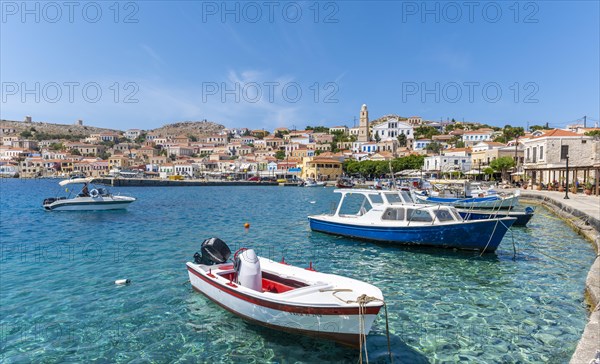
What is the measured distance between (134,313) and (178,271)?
12.5 feet

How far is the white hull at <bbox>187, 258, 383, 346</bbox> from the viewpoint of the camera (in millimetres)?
6855

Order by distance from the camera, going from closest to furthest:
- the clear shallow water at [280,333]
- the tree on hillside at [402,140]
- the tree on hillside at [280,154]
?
the clear shallow water at [280,333], the tree on hillside at [402,140], the tree on hillside at [280,154]

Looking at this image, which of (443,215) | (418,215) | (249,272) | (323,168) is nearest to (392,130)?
(323,168)

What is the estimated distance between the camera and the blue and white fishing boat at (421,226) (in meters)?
15.0

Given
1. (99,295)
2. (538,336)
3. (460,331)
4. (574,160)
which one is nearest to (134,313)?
(99,295)

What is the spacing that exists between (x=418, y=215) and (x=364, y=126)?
152m

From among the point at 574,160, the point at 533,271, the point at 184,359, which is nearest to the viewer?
the point at 184,359

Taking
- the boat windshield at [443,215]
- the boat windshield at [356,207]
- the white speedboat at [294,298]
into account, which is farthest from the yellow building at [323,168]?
the white speedboat at [294,298]

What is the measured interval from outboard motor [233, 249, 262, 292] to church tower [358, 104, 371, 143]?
15348 cm

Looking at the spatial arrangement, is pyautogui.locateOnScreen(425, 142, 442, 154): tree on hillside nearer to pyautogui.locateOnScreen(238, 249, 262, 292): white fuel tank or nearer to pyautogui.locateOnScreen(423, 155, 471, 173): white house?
pyautogui.locateOnScreen(423, 155, 471, 173): white house

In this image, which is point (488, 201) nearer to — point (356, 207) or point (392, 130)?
point (356, 207)

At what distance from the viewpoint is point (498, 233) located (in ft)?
49.0

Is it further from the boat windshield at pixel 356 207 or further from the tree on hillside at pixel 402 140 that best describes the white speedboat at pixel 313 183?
the tree on hillside at pixel 402 140

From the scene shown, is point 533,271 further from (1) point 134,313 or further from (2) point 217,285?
(1) point 134,313
